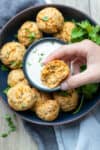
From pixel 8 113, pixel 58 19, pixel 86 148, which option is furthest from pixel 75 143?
pixel 58 19

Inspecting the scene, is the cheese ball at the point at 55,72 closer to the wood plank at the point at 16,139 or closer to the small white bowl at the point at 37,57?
the small white bowl at the point at 37,57

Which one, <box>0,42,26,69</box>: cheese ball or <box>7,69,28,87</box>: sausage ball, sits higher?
<box>0,42,26,69</box>: cheese ball

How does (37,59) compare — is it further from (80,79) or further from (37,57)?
(80,79)

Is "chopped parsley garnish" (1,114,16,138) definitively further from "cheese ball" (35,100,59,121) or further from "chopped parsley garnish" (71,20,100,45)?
"chopped parsley garnish" (71,20,100,45)

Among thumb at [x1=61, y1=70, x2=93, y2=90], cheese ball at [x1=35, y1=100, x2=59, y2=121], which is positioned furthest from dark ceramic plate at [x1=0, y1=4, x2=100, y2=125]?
thumb at [x1=61, y1=70, x2=93, y2=90]

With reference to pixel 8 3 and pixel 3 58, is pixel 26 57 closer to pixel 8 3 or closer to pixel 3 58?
pixel 3 58

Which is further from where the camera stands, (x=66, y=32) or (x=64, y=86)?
(x=66, y=32)

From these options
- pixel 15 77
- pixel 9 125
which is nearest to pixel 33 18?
pixel 15 77
